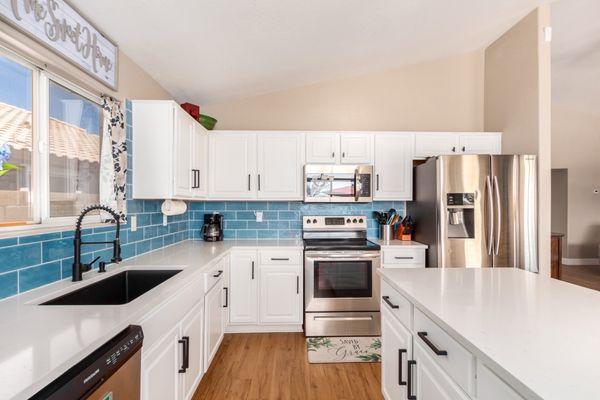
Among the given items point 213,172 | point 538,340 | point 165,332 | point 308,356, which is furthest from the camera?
point 213,172

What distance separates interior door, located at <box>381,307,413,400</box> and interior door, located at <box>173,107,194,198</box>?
1736 millimetres

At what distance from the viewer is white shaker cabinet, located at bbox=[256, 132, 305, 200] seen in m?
3.29

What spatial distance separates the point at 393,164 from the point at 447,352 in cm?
253

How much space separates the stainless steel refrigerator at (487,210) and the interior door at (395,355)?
1334 millimetres

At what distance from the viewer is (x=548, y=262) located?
2.95m

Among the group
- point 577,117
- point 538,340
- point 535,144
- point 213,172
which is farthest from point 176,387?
point 577,117

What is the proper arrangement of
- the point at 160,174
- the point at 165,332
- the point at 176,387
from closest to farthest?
the point at 165,332 → the point at 176,387 → the point at 160,174

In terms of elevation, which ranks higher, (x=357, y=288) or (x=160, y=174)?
(x=160, y=174)

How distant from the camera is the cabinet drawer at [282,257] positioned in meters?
3.06

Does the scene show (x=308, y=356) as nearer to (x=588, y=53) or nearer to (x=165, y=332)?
(x=165, y=332)

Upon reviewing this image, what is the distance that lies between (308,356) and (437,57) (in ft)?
11.7

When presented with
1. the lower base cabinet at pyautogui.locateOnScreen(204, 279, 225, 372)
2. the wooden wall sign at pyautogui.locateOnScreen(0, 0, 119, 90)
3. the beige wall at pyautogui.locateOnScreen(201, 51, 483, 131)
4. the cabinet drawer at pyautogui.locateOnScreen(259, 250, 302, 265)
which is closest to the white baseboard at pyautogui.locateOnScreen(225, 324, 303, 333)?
the lower base cabinet at pyautogui.locateOnScreen(204, 279, 225, 372)

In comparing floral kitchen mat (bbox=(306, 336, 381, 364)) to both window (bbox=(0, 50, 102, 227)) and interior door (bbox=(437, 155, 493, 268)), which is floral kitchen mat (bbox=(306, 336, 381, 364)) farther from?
window (bbox=(0, 50, 102, 227))

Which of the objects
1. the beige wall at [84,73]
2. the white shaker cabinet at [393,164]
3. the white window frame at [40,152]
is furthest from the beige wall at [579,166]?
the white window frame at [40,152]
